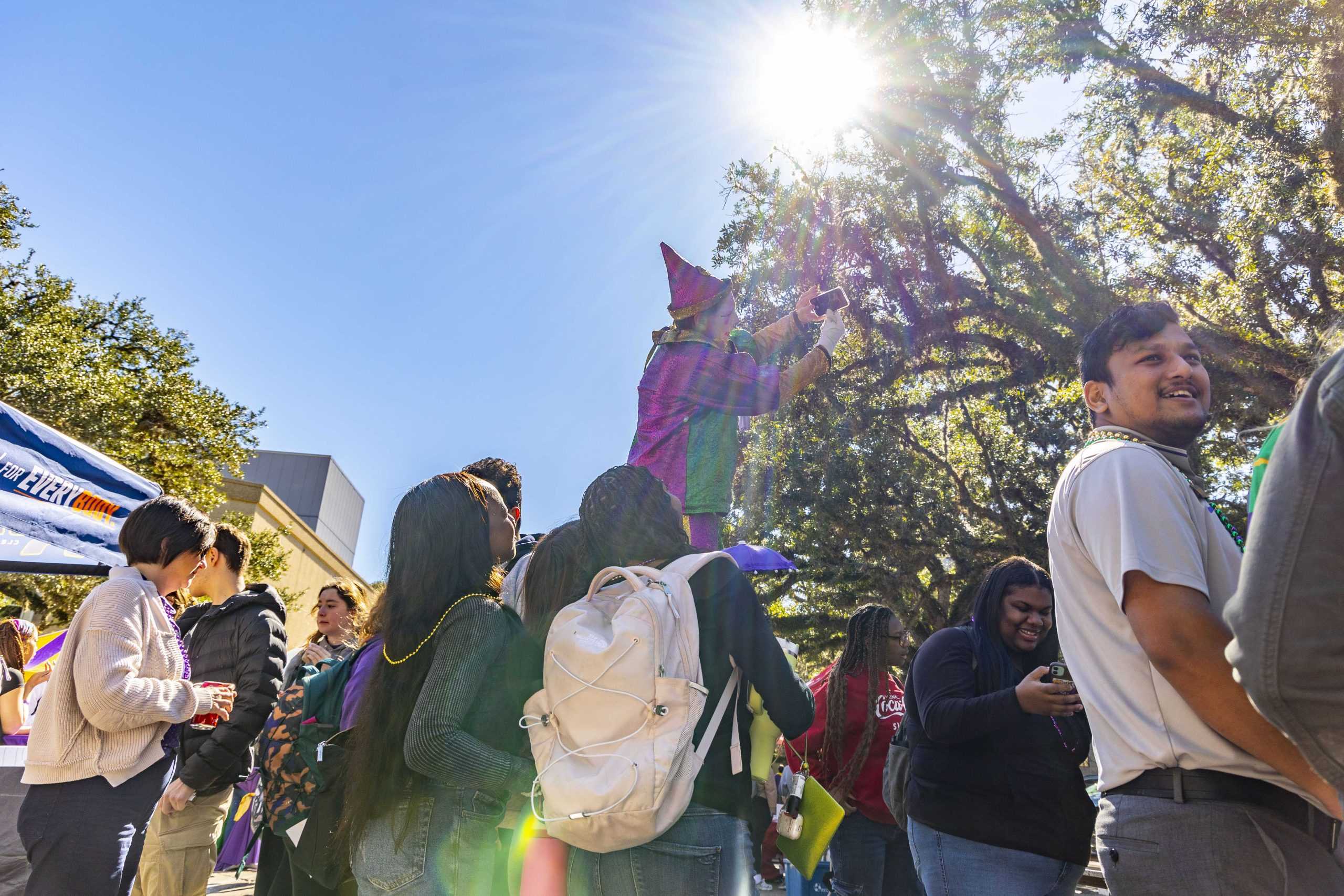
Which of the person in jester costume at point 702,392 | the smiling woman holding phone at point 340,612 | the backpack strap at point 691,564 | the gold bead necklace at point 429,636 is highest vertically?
the person in jester costume at point 702,392

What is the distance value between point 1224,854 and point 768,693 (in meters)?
1.04

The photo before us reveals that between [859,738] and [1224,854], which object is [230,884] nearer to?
[859,738]

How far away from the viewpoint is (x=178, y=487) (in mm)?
21719

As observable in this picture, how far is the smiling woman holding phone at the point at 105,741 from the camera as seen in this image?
3.10m

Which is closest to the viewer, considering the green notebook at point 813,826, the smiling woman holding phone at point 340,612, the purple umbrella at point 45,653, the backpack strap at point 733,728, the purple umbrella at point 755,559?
the backpack strap at point 733,728

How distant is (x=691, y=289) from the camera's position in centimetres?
393

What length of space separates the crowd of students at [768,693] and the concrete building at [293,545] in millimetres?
30577

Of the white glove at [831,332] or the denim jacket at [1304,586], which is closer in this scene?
the denim jacket at [1304,586]

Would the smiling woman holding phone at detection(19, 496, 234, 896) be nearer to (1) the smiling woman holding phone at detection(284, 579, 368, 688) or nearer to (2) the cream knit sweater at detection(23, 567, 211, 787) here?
(2) the cream knit sweater at detection(23, 567, 211, 787)

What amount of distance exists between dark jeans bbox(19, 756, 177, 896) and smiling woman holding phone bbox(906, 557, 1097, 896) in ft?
9.11

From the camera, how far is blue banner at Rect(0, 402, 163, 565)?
12.3ft

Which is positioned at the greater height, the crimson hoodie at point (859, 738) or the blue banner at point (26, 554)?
the blue banner at point (26, 554)

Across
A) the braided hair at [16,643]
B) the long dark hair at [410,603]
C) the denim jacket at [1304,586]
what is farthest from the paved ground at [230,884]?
the denim jacket at [1304,586]

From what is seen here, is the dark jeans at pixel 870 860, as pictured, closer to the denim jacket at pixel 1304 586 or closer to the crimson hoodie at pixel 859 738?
the crimson hoodie at pixel 859 738
